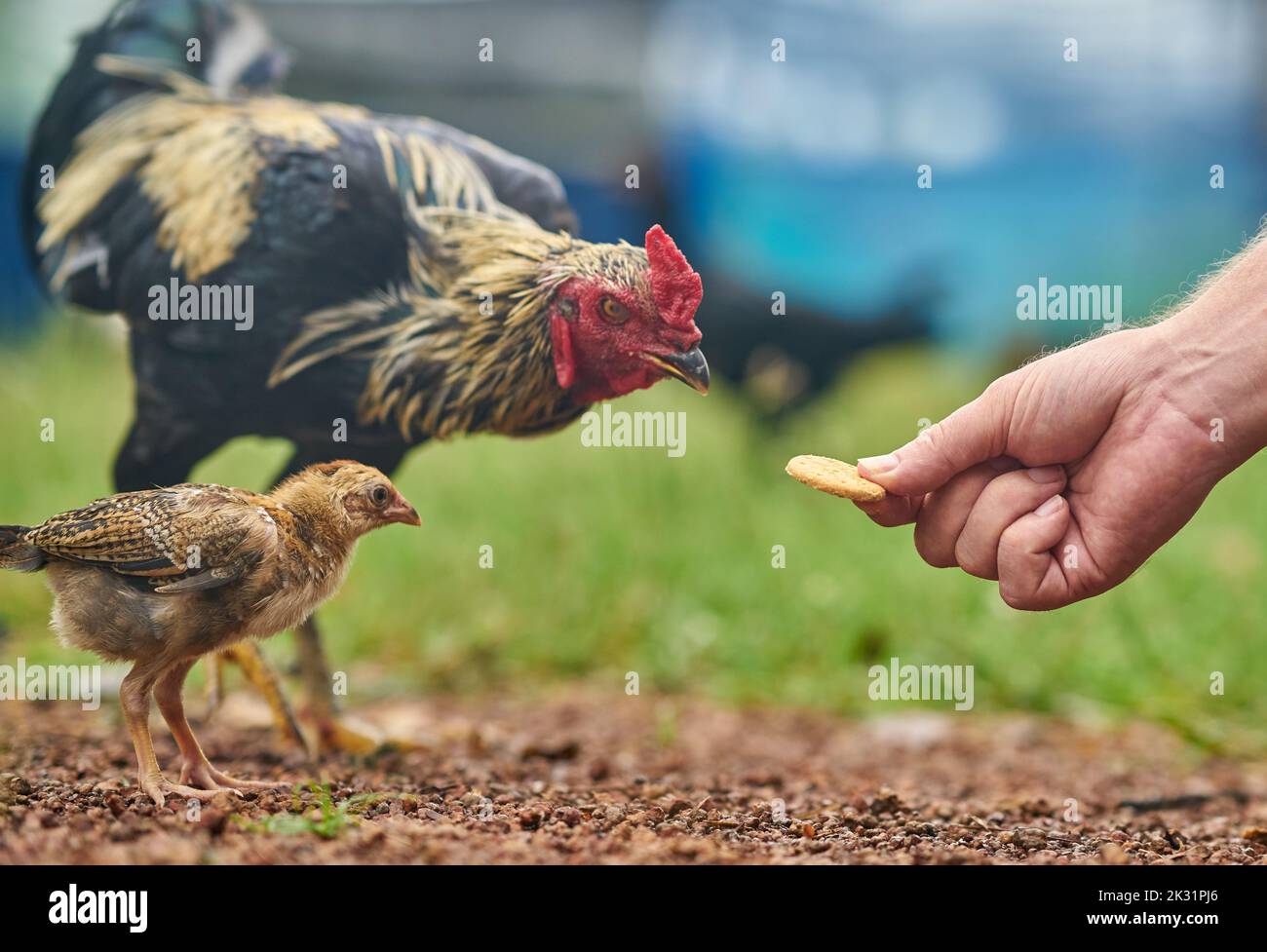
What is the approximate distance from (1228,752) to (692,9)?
505cm

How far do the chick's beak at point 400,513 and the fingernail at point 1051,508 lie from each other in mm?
1465

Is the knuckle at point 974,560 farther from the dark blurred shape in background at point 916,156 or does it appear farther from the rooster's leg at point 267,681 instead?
the dark blurred shape in background at point 916,156

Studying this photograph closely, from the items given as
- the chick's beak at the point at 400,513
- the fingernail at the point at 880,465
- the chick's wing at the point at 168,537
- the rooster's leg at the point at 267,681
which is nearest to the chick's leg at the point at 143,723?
the chick's wing at the point at 168,537

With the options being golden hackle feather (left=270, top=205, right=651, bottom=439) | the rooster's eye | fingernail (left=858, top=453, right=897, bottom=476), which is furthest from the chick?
fingernail (left=858, top=453, right=897, bottom=476)

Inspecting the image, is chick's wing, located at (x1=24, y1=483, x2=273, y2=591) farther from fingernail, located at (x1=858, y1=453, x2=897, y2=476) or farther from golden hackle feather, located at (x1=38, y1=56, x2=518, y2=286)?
fingernail, located at (x1=858, y1=453, x2=897, y2=476)

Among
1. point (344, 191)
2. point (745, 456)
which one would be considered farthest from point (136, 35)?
point (745, 456)

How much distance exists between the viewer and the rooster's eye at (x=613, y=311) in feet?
9.12

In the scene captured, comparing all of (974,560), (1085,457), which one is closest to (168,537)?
(974,560)

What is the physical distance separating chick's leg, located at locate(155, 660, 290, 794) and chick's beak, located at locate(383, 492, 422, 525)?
55cm

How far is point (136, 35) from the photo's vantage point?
3264 millimetres

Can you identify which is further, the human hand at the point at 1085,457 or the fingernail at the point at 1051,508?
the fingernail at the point at 1051,508

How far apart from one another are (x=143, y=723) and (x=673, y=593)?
3.55 m

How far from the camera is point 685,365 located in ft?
9.03

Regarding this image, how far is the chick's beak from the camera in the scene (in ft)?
8.17
